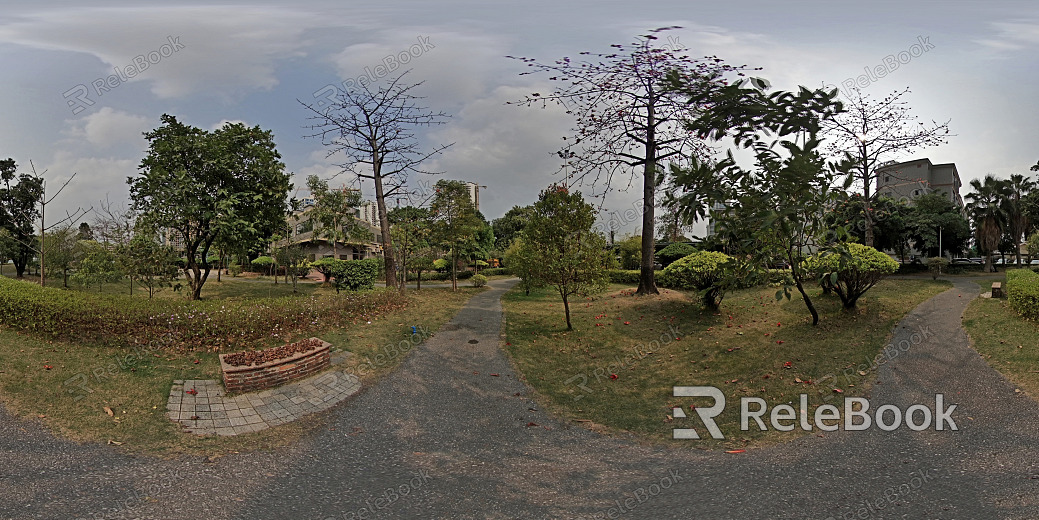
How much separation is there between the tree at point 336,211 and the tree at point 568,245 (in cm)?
860

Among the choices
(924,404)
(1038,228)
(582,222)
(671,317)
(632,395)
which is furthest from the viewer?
(1038,228)

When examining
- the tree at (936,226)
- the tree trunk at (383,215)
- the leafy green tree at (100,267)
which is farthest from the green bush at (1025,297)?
the leafy green tree at (100,267)

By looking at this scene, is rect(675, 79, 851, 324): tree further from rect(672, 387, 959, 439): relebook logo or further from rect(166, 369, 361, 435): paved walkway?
rect(166, 369, 361, 435): paved walkway

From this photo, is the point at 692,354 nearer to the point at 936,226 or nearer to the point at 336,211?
the point at 336,211

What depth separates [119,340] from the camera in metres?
7.21

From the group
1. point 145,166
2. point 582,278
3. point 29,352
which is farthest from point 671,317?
point 145,166

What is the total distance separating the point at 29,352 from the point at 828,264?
13.7 meters

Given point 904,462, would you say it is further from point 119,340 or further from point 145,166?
point 145,166

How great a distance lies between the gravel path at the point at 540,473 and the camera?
359cm

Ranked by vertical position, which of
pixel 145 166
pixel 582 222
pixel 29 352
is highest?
pixel 145 166

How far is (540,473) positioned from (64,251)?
19222 mm

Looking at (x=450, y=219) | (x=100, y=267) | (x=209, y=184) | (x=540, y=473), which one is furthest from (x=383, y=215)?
(x=540, y=473)

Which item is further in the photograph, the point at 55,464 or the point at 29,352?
the point at 29,352

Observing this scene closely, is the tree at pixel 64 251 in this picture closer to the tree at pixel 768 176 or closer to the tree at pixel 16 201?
the tree at pixel 16 201
